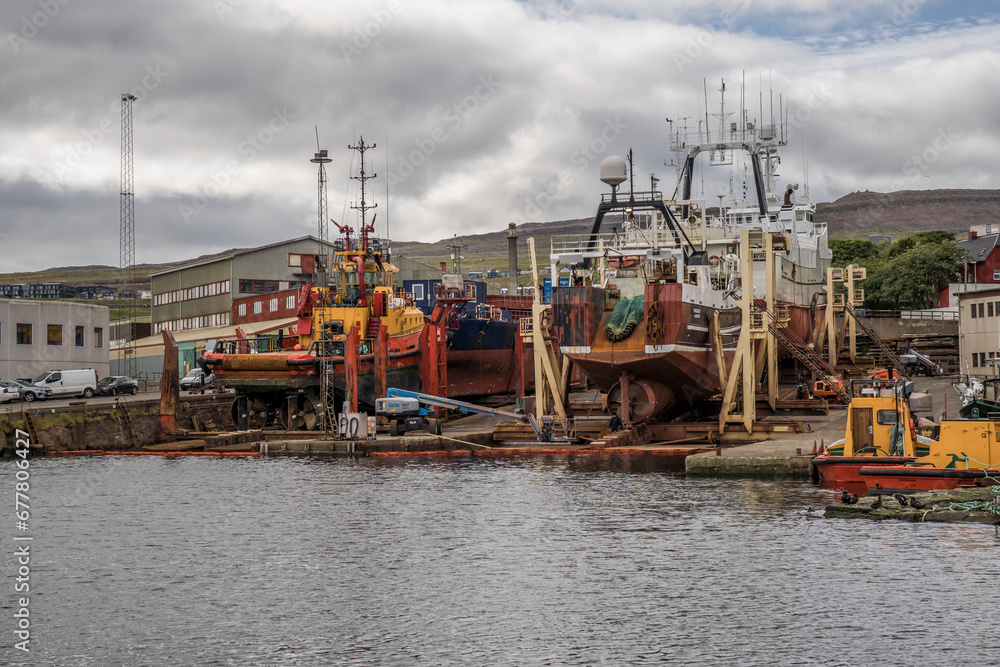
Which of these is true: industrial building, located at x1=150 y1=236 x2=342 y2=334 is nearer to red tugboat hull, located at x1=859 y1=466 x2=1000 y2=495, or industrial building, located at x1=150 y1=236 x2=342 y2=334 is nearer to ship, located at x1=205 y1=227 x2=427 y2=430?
ship, located at x1=205 y1=227 x2=427 y2=430

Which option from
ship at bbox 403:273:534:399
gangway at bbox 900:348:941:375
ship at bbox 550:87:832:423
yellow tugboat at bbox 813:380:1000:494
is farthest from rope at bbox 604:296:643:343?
gangway at bbox 900:348:941:375

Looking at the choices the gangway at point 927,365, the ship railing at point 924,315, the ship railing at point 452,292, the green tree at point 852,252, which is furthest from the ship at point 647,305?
the green tree at point 852,252

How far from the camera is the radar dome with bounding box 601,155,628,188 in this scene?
135ft

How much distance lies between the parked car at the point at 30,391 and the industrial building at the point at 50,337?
530 centimetres

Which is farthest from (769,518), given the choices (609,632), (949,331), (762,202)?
(949,331)

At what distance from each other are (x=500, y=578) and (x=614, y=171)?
24270 mm

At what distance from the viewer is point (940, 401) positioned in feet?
136

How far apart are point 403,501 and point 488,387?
26.7 meters

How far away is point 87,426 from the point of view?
3969 centimetres

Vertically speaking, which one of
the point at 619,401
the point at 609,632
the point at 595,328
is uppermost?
the point at 595,328

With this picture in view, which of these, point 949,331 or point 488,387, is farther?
point 949,331

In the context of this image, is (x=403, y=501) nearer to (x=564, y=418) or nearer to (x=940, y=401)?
(x=564, y=418)

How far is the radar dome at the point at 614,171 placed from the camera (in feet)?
135

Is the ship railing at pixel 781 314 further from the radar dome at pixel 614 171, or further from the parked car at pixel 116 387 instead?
the parked car at pixel 116 387
